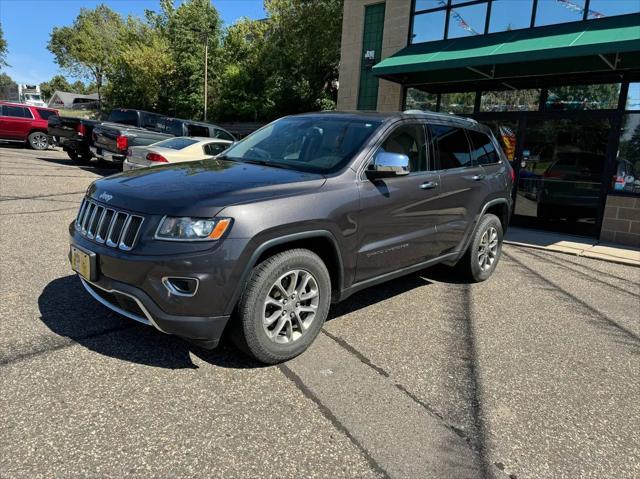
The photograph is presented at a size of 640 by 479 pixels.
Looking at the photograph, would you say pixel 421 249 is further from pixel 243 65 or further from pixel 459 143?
pixel 243 65

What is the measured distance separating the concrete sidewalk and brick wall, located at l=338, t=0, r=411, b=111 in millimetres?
4959

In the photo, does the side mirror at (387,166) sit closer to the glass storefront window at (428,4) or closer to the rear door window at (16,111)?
the glass storefront window at (428,4)

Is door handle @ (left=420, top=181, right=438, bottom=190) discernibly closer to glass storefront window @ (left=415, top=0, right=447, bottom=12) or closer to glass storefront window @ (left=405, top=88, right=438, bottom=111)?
glass storefront window @ (left=405, top=88, right=438, bottom=111)

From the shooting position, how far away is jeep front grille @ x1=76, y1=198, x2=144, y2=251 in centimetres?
292

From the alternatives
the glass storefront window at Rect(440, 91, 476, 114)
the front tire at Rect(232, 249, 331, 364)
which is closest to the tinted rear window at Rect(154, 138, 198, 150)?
the glass storefront window at Rect(440, 91, 476, 114)

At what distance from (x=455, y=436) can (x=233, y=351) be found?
1595 millimetres

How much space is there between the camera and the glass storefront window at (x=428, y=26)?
11422mm

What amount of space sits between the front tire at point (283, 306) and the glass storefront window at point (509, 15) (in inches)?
360

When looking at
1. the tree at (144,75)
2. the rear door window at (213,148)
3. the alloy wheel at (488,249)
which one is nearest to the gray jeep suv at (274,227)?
the alloy wheel at (488,249)

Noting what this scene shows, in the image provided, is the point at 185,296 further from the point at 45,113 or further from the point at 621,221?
the point at 45,113

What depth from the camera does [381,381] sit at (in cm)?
321

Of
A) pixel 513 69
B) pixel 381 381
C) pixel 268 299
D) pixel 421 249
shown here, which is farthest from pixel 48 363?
pixel 513 69

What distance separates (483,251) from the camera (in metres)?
5.53

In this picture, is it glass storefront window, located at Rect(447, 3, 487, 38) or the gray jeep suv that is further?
glass storefront window, located at Rect(447, 3, 487, 38)
